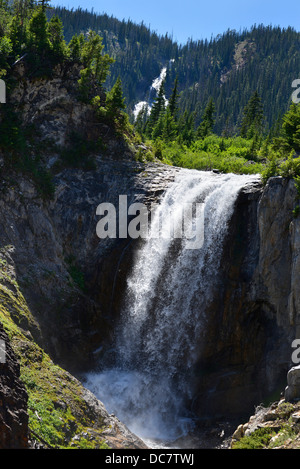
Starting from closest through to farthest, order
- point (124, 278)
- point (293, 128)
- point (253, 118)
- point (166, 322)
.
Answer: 1. point (166, 322)
2. point (124, 278)
3. point (293, 128)
4. point (253, 118)

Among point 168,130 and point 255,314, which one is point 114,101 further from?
point 168,130

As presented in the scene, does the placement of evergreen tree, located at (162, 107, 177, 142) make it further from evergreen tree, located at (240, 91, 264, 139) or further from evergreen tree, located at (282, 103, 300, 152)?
evergreen tree, located at (282, 103, 300, 152)

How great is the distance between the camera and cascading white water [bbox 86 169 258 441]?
2480cm

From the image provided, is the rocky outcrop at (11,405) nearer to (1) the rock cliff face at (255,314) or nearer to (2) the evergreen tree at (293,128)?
(1) the rock cliff face at (255,314)

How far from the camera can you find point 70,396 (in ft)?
60.0

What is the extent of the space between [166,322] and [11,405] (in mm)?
15023

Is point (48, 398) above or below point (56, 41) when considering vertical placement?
below

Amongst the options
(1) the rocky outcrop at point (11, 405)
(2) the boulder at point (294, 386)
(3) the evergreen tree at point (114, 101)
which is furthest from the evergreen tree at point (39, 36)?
(2) the boulder at point (294, 386)

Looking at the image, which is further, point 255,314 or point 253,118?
point 253,118

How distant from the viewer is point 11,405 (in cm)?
1321

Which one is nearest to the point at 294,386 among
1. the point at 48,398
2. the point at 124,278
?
the point at 48,398

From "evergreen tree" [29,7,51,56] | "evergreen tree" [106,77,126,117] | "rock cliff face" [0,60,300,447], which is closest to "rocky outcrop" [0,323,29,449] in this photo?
"rock cliff face" [0,60,300,447]

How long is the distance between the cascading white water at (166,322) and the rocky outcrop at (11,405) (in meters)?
10.6
